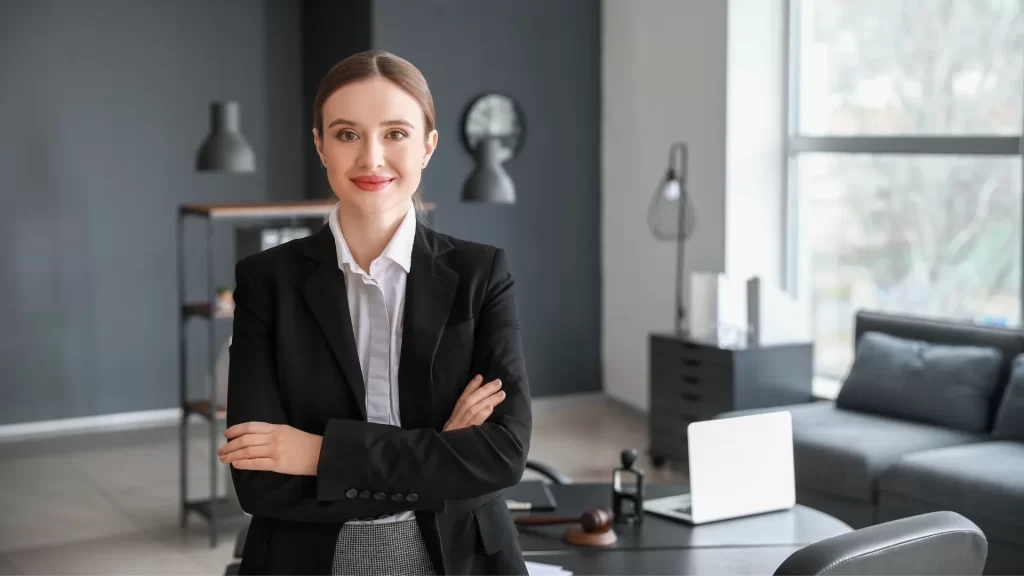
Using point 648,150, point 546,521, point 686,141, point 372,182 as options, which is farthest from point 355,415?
point 648,150

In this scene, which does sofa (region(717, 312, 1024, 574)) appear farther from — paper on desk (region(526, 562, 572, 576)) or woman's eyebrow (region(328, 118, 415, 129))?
woman's eyebrow (region(328, 118, 415, 129))

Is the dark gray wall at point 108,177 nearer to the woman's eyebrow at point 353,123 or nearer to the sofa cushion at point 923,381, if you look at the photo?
the sofa cushion at point 923,381

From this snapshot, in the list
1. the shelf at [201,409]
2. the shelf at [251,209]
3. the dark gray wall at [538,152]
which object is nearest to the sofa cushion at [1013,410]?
the shelf at [251,209]

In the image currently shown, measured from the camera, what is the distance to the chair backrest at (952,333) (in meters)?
4.71

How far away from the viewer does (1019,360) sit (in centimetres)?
457

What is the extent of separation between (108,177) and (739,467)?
5079 mm

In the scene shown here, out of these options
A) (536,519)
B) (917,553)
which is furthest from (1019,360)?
(917,553)

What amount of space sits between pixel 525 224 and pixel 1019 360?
3.43 metres

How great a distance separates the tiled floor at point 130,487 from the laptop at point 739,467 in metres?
2.42

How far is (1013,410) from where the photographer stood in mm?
4496

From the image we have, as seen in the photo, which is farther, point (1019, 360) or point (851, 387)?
point (851, 387)

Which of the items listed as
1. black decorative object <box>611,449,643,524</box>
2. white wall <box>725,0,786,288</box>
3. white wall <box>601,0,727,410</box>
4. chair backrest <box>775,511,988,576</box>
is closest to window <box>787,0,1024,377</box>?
white wall <box>725,0,786,288</box>

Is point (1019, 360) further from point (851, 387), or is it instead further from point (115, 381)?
point (115, 381)

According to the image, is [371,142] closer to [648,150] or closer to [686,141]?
[686,141]
